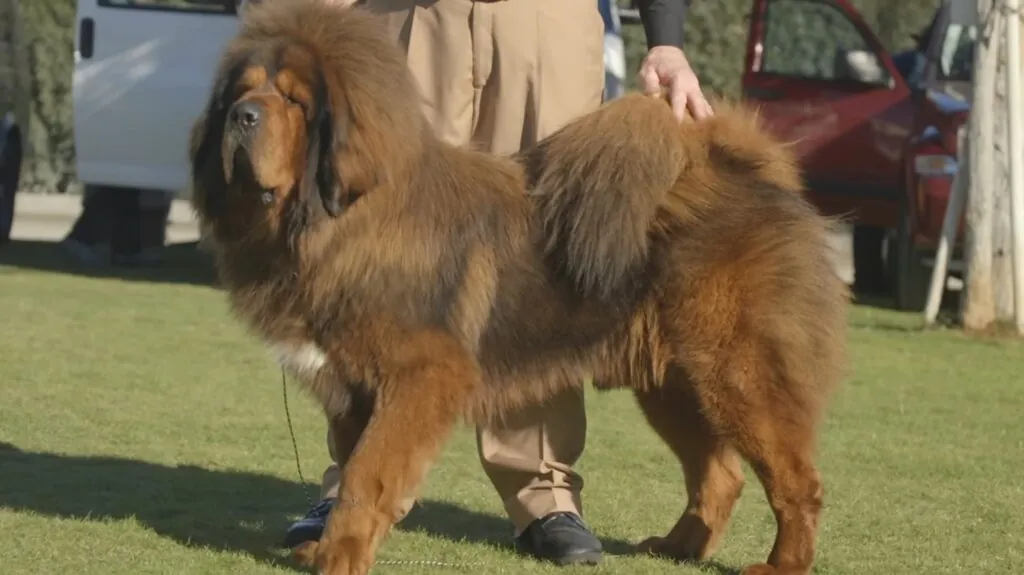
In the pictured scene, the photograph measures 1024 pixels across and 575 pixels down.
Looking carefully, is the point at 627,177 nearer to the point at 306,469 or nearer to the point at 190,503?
the point at 190,503

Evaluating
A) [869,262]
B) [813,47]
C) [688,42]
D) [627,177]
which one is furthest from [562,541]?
[688,42]

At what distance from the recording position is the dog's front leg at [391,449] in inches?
161

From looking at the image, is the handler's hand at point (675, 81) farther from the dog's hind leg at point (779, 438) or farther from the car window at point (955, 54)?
the car window at point (955, 54)

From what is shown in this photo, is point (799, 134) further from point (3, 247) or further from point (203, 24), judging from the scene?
point (3, 247)

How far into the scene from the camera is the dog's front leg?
408cm

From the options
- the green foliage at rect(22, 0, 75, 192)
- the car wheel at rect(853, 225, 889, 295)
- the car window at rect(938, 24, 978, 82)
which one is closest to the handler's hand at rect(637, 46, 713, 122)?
the car window at rect(938, 24, 978, 82)

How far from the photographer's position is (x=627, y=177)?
4348 millimetres

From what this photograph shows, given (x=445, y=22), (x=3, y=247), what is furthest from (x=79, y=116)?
(x=445, y=22)

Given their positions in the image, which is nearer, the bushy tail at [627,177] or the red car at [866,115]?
the bushy tail at [627,177]

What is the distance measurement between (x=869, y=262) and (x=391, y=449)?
9.08 m

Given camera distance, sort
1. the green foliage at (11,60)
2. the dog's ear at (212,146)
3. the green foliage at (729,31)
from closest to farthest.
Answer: the dog's ear at (212,146)
the green foliage at (11,60)
the green foliage at (729,31)

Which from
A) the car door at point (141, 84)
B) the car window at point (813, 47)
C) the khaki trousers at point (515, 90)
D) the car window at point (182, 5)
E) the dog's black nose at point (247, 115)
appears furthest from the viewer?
the car window at point (813, 47)

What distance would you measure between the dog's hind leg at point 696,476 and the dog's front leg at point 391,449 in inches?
32.3

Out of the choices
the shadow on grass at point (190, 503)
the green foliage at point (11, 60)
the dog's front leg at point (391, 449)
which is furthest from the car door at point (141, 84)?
the dog's front leg at point (391, 449)
